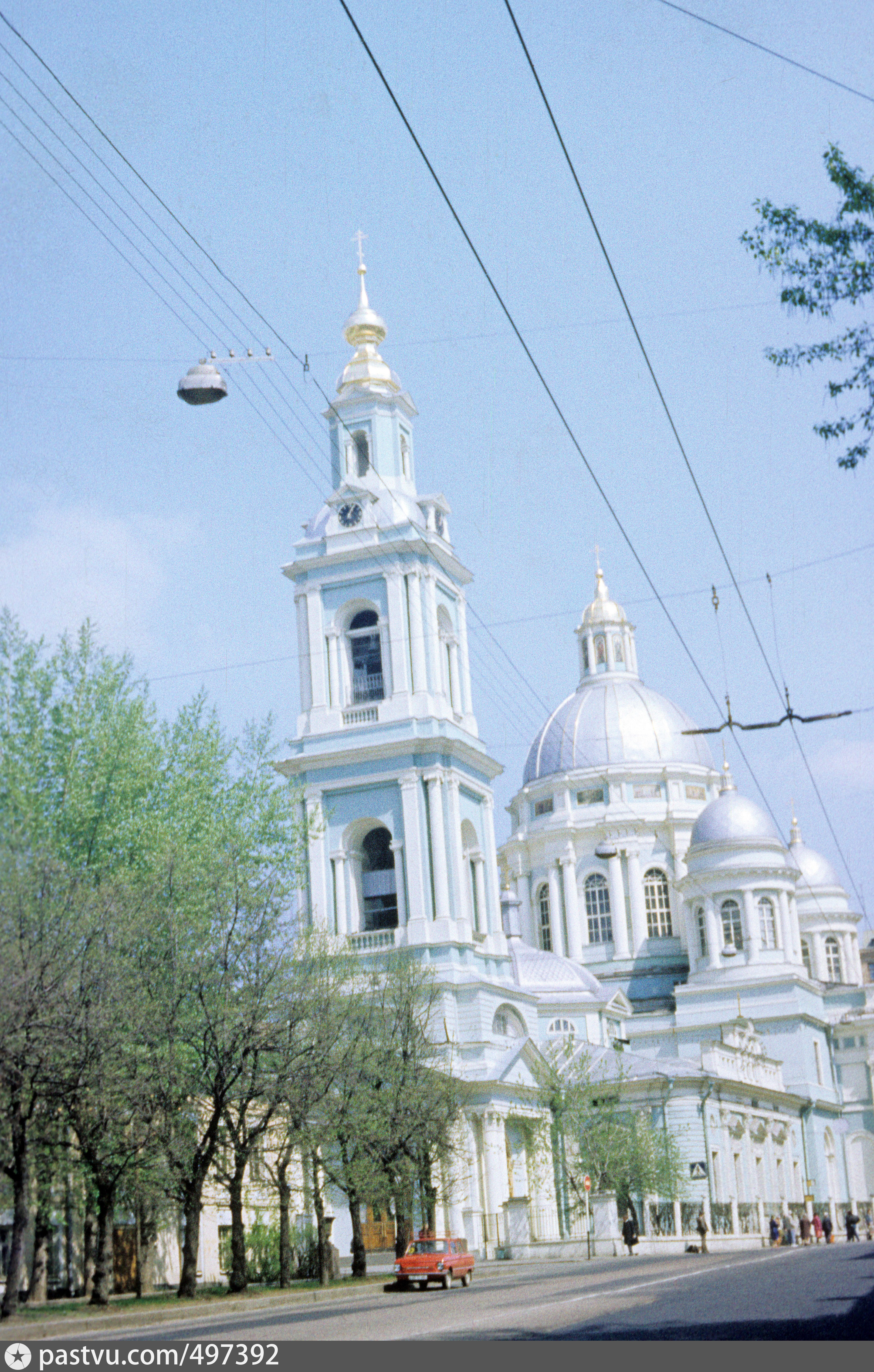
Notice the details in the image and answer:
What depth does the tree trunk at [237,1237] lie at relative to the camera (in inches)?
1155

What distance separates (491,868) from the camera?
184 ft

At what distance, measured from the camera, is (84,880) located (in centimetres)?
2917

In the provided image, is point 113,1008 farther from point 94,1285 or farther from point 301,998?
point 301,998

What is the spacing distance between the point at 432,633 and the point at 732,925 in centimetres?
3561

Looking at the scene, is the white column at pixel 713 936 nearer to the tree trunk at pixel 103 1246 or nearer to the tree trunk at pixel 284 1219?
the tree trunk at pixel 284 1219

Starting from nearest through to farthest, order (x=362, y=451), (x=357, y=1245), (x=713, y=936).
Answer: (x=357, y=1245) < (x=362, y=451) < (x=713, y=936)

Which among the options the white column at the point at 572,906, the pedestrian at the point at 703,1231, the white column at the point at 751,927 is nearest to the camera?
the pedestrian at the point at 703,1231

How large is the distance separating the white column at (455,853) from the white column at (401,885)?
4.90 ft

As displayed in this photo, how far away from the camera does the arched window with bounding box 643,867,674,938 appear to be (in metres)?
90.6

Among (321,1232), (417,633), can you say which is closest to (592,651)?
(417,633)

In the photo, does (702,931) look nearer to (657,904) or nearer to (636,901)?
(636,901)

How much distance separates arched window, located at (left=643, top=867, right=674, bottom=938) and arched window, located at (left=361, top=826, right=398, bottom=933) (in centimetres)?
3791

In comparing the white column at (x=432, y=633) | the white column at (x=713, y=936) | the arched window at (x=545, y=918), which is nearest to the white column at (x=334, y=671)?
the white column at (x=432, y=633)

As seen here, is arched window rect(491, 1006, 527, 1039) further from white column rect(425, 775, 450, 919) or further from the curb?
the curb
